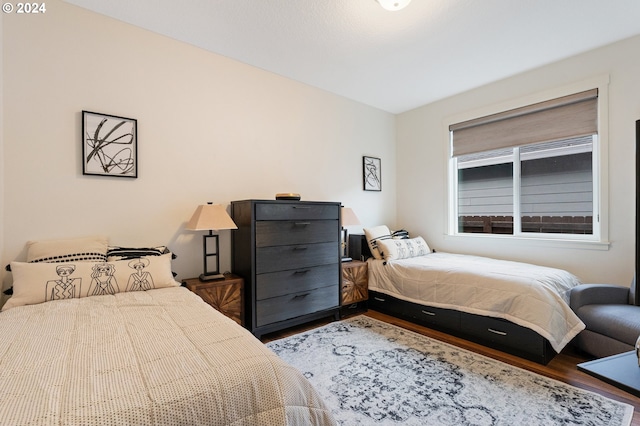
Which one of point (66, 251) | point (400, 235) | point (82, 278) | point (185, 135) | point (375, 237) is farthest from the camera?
point (400, 235)

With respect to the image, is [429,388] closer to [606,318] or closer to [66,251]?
[606,318]

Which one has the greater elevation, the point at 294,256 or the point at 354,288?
the point at 294,256

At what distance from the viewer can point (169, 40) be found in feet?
8.45

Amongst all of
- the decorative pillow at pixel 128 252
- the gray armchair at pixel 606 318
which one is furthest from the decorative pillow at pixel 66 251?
the gray armchair at pixel 606 318

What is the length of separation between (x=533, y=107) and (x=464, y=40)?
1197 mm

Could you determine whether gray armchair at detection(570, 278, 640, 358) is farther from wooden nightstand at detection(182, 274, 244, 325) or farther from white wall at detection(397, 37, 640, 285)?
wooden nightstand at detection(182, 274, 244, 325)

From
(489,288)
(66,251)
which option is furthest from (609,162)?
(66,251)

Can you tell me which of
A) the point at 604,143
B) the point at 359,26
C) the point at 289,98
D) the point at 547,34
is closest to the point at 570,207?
the point at 604,143

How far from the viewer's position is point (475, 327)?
257 centimetres

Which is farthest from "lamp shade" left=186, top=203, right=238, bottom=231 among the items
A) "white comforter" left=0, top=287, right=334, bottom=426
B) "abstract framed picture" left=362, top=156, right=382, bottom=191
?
"abstract framed picture" left=362, top=156, right=382, bottom=191

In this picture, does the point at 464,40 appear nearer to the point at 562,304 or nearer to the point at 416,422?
the point at 562,304

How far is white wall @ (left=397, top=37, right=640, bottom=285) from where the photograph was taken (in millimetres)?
2588

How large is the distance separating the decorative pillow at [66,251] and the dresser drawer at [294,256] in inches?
44.2

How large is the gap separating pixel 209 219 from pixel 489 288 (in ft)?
7.80
